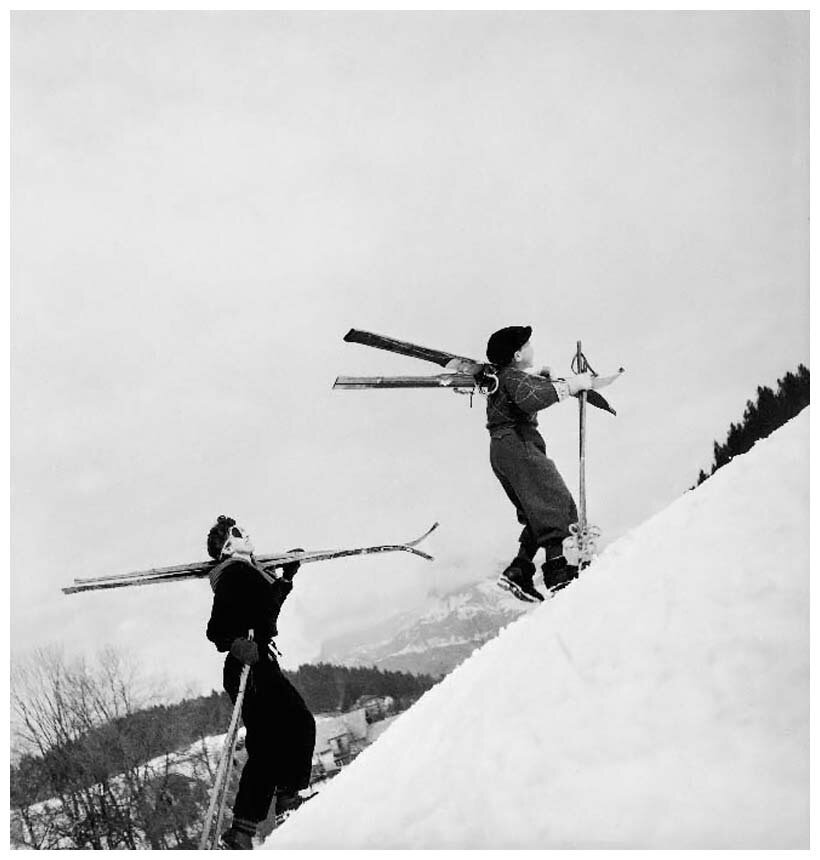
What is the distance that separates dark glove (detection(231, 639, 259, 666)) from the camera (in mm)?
3740

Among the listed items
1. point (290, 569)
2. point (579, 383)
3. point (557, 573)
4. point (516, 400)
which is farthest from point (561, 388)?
point (290, 569)

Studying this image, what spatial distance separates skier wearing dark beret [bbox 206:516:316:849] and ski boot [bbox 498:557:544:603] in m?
1.50

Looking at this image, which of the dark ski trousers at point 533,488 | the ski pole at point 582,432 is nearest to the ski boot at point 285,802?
the dark ski trousers at point 533,488

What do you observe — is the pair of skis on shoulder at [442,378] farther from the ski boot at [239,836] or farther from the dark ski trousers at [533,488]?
the ski boot at [239,836]

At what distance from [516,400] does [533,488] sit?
62cm

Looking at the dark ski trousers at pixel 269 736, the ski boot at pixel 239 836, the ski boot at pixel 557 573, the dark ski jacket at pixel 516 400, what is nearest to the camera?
the ski boot at pixel 239 836

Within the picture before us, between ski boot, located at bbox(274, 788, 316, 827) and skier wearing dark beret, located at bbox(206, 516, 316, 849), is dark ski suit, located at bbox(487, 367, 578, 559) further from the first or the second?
ski boot, located at bbox(274, 788, 316, 827)

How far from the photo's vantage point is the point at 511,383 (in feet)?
15.4

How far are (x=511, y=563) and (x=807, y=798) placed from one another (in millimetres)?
2742

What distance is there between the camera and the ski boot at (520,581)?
4465 mm

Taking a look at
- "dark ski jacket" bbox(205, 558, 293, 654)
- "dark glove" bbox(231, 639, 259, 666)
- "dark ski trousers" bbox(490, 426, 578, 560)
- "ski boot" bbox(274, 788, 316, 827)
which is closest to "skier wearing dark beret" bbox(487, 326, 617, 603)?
"dark ski trousers" bbox(490, 426, 578, 560)

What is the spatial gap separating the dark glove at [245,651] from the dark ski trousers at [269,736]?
15 cm

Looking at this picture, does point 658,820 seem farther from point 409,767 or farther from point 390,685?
point 390,685


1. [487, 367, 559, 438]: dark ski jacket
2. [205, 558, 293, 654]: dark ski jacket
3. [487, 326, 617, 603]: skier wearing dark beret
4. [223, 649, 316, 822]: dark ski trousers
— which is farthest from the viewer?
[487, 367, 559, 438]: dark ski jacket
